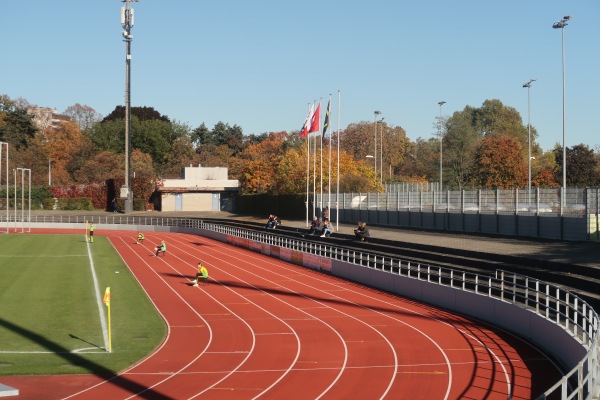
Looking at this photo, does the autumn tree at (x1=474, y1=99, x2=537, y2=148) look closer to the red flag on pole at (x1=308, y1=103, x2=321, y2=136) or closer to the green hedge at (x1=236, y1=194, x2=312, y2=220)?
the green hedge at (x1=236, y1=194, x2=312, y2=220)

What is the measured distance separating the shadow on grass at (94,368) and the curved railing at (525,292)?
8.24 meters

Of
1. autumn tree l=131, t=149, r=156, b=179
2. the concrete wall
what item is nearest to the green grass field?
the concrete wall

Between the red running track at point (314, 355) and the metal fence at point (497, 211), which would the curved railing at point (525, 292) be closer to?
the red running track at point (314, 355)

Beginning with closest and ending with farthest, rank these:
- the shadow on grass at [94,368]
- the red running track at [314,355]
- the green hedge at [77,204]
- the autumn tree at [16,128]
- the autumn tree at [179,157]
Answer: the shadow on grass at [94,368], the red running track at [314,355], the green hedge at [77,204], the autumn tree at [16,128], the autumn tree at [179,157]

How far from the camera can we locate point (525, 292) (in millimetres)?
22422

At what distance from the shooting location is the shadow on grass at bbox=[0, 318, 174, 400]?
16.1 m

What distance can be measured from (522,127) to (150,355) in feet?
379

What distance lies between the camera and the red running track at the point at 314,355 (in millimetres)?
16219

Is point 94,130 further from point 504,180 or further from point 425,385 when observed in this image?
point 425,385

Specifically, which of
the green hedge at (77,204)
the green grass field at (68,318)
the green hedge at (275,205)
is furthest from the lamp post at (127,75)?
the green grass field at (68,318)

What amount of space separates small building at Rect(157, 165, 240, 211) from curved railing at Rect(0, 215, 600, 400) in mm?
21837

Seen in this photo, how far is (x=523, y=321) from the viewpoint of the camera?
2152 cm

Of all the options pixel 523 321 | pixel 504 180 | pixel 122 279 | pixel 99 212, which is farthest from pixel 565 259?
pixel 99 212

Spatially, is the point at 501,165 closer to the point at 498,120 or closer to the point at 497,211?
the point at 497,211
